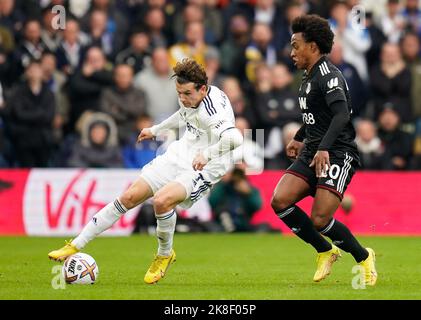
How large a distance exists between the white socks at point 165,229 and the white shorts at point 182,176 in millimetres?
247

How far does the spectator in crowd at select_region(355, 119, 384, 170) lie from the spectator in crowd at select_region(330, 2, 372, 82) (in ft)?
3.95

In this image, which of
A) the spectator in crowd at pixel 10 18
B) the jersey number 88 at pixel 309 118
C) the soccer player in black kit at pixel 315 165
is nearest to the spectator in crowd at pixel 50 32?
the spectator in crowd at pixel 10 18

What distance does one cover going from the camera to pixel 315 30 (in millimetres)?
10898

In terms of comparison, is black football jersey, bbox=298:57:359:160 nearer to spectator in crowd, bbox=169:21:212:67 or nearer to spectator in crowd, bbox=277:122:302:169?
spectator in crowd, bbox=277:122:302:169

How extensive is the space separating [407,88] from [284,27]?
2.74 meters

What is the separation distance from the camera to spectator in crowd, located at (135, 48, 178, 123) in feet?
65.3

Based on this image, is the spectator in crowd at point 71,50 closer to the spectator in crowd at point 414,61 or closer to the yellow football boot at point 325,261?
the spectator in crowd at point 414,61

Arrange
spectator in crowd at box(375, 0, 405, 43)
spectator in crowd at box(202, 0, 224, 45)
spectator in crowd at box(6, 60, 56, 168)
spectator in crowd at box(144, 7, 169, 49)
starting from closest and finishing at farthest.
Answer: spectator in crowd at box(6, 60, 56, 168) < spectator in crowd at box(144, 7, 169, 49) < spectator in crowd at box(202, 0, 224, 45) < spectator in crowd at box(375, 0, 405, 43)

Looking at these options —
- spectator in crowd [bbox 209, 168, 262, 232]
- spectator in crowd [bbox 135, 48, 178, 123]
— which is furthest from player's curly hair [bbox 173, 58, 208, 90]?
spectator in crowd [bbox 135, 48, 178, 123]

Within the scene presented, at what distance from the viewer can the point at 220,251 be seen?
1543cm

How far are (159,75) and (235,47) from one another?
1.80 metres

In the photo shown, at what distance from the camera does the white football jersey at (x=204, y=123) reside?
11.3 metres

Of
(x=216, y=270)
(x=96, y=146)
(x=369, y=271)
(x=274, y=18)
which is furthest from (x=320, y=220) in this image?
(x=274, y=18)
